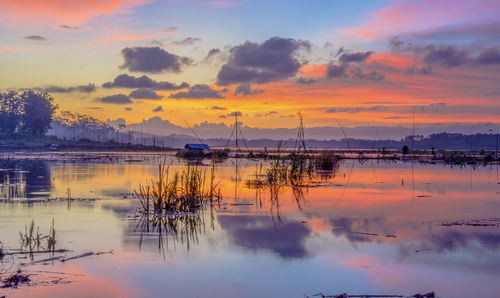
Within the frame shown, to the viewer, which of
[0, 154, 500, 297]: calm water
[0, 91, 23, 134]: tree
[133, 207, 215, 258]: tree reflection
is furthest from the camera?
[0, 91, 23, 134]: tree

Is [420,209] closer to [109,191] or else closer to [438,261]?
Answer: [438,261]

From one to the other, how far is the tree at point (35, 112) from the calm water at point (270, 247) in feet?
342

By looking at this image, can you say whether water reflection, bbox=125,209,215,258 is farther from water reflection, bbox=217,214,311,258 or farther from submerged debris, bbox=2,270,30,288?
submerged debris, bbox=2,270,30,288

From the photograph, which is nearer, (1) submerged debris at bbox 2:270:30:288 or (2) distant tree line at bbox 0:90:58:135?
(1) submerged debris at bbox 2:270:30:288

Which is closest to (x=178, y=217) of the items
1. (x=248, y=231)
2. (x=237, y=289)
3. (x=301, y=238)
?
(x=248, y=231)

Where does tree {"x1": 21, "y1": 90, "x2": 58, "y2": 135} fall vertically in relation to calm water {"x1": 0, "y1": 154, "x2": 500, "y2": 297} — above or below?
above

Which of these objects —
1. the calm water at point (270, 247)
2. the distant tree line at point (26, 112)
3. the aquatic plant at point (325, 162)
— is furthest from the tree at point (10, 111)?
the calm water at point (270, 247)

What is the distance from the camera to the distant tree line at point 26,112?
379 feet

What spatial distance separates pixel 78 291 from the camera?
785 centimetres

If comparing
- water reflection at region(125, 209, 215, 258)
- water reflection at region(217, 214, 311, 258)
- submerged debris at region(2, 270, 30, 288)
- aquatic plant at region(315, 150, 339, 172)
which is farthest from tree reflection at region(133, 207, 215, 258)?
aquatic plant at region(315, 150, 339, 172)

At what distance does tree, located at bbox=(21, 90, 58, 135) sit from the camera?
380 ft

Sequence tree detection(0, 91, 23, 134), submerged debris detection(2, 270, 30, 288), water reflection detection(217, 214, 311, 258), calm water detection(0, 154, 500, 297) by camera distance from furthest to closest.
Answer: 1. tree detection(0, 91, 23, 134)
2. water reflection detection(217, 214, 311, 258)
3. calm water detection(0, 154, 500, 297)
4. submerged debris detection(2, 270, 30, 288)

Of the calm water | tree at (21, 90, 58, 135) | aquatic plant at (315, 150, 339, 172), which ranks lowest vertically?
the calm water

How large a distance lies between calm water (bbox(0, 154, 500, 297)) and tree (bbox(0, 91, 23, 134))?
4153 inches
